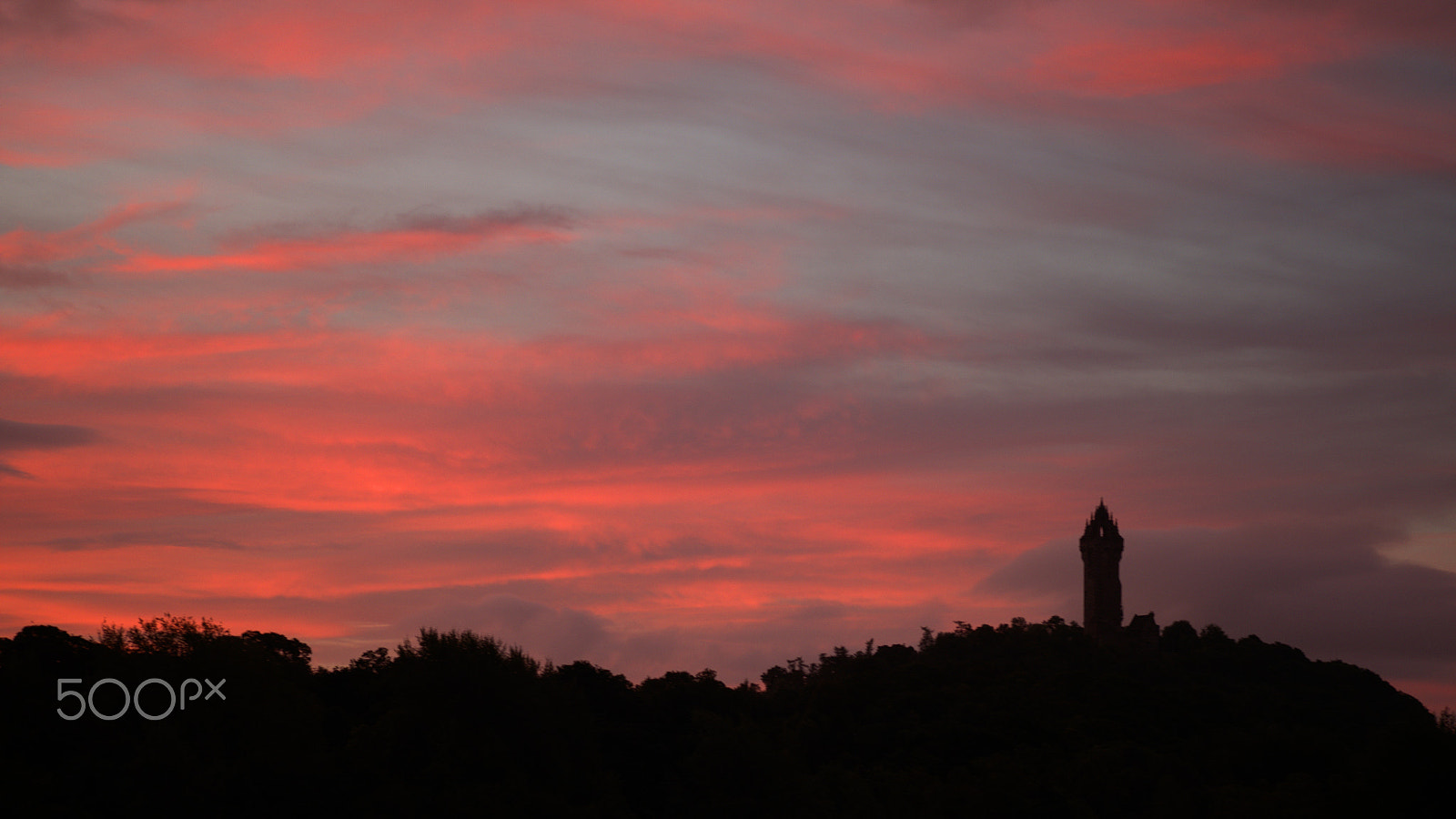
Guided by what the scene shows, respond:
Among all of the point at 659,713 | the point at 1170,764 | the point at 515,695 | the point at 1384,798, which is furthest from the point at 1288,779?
the point at 515,695

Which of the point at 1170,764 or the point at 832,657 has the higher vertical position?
the point at 832,657

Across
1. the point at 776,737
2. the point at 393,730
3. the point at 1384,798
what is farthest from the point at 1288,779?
the point at 393,730

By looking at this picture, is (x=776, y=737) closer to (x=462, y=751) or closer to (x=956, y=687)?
(x=462, y=751)

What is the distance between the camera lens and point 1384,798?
74750mm

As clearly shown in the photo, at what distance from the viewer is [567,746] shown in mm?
80750

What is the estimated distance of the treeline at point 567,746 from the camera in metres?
68.8

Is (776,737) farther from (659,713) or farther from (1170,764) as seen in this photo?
(1170,764)

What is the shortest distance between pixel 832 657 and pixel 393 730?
11719 centimetres

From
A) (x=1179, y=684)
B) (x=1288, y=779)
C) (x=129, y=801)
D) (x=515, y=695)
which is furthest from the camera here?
(x=1179, y=684)

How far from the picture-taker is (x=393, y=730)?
249ft

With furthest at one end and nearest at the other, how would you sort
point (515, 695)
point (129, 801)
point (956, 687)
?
point (956, 687), point (515, 695), point (129, 801)

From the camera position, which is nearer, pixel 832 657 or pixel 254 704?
pixel 254 704

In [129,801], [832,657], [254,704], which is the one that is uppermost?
[832,657]

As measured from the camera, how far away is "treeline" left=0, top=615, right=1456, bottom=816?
226 ft
